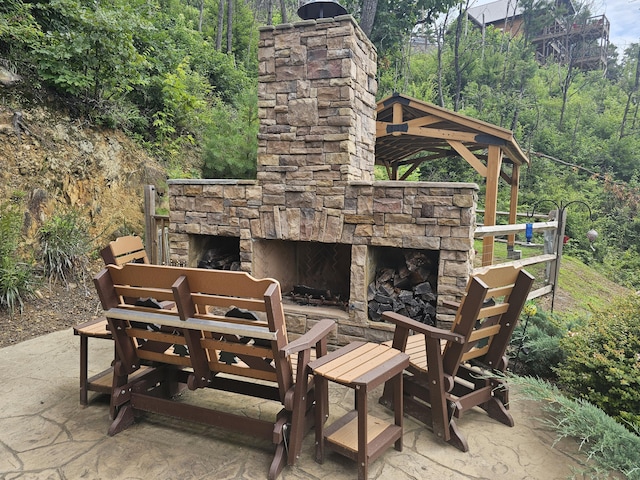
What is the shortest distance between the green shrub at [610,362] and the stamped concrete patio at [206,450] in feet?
1.13

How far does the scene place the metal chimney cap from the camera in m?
3.88

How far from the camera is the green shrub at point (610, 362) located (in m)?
2.33

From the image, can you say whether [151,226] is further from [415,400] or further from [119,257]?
[415,400]

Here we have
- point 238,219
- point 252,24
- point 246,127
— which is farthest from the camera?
point 252,24

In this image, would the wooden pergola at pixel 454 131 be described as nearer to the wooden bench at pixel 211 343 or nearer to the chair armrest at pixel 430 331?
the chair armrest at pixel 430 331

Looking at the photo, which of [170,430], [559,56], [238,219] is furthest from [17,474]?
[559,56]

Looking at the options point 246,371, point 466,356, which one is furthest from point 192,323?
point 466,356

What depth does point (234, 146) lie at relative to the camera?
20.0 feet

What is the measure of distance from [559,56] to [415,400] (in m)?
25.8

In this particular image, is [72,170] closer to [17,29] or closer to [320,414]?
[17,29]

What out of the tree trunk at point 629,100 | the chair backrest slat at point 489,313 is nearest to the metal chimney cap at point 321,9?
the chair backrest slat at point 489,313

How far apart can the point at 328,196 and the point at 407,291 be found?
1192 mm

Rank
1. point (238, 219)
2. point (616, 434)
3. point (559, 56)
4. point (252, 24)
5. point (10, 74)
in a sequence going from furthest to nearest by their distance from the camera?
point (559, 56) < point (252, 24) < point (10, 74) < point (238, 219) < point (616, 434)

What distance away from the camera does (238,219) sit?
404 cm
